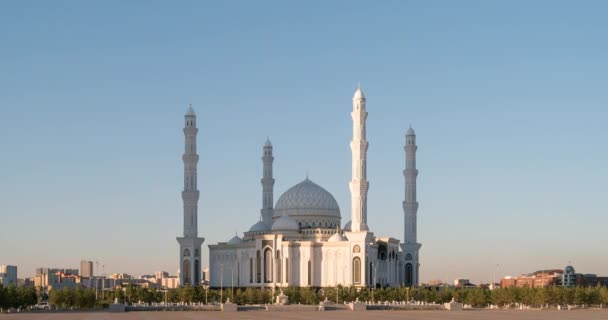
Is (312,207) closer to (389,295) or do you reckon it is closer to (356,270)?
(356,270)

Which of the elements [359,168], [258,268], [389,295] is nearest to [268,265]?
[258,268]

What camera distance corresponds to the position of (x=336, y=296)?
14050 cm

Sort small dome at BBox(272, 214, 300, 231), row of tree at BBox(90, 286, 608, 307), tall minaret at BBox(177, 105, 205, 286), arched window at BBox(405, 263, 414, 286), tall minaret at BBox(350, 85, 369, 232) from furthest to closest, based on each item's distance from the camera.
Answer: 1. arched window at BBox(405, 263, 414, 286)
2. small dome at BBox(272, 214, 300, 231)
3. tall minaret at BBox(177, 105, 205, 286)
4. tall minaret at BBox(350, 85, 369, 232)
5. row of tree at BBox(90, 286, 608, 307)

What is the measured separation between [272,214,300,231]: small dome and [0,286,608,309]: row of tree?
55.4ft

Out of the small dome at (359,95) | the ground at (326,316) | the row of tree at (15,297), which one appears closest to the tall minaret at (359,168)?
the small dome at (359,95)

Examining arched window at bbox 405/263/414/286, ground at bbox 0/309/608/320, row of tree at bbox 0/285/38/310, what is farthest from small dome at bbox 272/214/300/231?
ground at bbox 0/309/608/320

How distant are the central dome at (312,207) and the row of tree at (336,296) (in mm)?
22637

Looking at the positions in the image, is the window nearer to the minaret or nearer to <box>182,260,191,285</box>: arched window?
<box>182,260,191,285</box>: arched window

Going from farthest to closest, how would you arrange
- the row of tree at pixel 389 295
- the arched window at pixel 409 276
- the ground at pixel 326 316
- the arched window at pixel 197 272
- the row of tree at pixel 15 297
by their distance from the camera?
the arched window at pixel 409 276, the arched window at pixel 197 272, the row of tree at pixel 389 295, the row of tree at pixel 15 297, the ground at pixel 326 316

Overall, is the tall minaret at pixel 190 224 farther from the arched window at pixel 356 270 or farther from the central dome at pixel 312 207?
the arched window at pixel 356 270

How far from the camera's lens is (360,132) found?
156 m

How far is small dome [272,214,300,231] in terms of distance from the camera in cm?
16375

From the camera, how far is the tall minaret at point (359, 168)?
6024 inches

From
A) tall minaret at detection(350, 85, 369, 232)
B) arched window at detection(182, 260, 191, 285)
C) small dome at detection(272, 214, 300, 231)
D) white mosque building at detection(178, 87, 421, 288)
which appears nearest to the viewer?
tall minaret at detection(350, 85, 369, 232)
